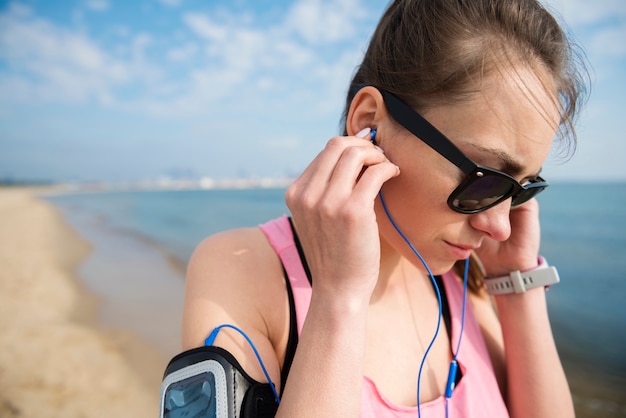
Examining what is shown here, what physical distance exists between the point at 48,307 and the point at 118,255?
4.33 meters

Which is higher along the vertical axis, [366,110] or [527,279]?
[366,110]

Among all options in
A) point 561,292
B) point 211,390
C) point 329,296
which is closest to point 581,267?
point 561,292

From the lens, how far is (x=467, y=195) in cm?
132

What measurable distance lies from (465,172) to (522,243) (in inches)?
30.6

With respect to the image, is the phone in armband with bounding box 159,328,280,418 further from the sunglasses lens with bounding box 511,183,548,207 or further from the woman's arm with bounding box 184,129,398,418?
the sunglasses lens with bounding box 511,183,548,207

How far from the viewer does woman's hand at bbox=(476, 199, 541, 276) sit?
1.80 metres

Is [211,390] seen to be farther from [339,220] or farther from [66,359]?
[66,359]

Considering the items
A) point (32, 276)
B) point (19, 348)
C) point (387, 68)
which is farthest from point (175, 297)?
point (387, 68)

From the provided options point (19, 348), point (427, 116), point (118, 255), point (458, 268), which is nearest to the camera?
point (427, 116)

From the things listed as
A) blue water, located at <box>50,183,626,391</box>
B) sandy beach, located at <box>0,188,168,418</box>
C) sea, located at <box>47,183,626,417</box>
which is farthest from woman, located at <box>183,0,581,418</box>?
blue water, located at <box>50,183,626,391</box>

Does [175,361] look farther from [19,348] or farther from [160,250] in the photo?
[160,250]

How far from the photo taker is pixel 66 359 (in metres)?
4.34

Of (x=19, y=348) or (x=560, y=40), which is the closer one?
(x=560, y=40)

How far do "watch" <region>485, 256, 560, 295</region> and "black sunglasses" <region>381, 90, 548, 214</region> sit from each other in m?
0.54
